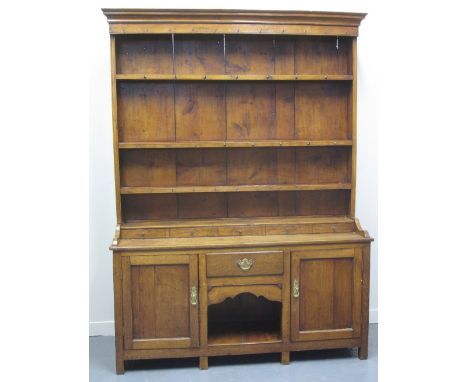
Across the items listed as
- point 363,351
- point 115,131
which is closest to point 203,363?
point 363,351

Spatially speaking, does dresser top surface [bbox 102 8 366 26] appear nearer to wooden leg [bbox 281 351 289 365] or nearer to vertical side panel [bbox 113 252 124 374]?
vertical side panel [bbox 113 252 124 374]

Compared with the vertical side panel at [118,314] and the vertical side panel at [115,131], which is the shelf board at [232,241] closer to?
the vertical side panel at [118,314]

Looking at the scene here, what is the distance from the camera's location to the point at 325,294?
2701 millimetres

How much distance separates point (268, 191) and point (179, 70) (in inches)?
37.4

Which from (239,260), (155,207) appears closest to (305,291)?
(239,260)

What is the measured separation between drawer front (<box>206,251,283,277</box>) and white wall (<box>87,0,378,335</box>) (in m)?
0.84

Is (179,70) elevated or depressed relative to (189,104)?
elevated

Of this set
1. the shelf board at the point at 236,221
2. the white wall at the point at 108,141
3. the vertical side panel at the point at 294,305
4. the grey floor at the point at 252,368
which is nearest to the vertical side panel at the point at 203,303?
the grey floor at the point at 252,368

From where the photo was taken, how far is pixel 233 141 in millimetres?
2777

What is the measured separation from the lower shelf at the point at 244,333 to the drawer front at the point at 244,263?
16.5 inches

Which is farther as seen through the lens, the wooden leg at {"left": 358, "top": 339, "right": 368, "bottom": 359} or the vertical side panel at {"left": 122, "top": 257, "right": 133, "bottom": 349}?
the wooden leg at {"left": 358, "top": 339, "right": 368, "bottom": 359}

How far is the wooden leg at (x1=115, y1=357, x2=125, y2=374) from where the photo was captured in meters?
2.62

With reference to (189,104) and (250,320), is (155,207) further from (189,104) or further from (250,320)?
(250,320)

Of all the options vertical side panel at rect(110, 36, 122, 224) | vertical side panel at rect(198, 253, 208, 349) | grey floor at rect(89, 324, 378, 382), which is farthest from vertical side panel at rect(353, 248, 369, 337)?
vertical side panel at rect(110, 36, 122, 224)
